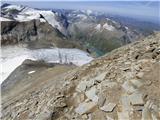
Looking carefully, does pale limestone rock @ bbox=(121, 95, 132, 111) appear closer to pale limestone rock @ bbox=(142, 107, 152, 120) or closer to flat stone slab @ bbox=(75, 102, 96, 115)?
pale limestone rock @ bbox=(142, 107, 152, 120)

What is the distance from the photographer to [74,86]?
43.3 feet

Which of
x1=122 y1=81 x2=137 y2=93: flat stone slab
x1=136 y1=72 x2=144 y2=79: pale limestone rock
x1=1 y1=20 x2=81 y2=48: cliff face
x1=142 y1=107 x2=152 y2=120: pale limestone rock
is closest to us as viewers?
x1=142 y1=107 x2=152 y2=120: pale limestone rock

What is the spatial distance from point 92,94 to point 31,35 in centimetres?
3846

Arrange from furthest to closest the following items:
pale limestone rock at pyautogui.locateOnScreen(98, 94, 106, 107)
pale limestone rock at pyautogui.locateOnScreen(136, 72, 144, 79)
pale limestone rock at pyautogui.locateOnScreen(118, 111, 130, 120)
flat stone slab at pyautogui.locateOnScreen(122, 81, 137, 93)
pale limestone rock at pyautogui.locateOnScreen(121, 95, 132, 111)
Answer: pale limestone rock at pyautogui.locateOnScreen(136, 72, 144, 79)
flat stone slab at pyautogui.locateOnScreen(122, 81, 137, 93)
pale limestone rock at pyautogui.locateOnScreen(98, 94, 106, 107)
pale limestone rock at pyautogui.locateOnScreen(121, 95, 132, 111)
pale limestone rock at pyautogui.locateOnScreen(118, 111, 130, 120)

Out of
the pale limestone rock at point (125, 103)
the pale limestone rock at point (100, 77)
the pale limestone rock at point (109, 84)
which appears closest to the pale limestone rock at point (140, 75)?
the pale limestone rock at point (109, 84)

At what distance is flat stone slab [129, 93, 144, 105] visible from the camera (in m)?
11.0

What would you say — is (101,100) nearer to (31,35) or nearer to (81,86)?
(81,86)

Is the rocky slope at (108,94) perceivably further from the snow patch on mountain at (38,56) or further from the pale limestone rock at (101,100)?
the snow patch on mountain at (38,56)

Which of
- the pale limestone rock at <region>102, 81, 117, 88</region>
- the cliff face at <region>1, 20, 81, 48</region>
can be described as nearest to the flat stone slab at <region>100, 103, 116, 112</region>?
the pale limestone rock at <region>102, 81, 117, 88</region>

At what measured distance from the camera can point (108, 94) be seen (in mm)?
11789

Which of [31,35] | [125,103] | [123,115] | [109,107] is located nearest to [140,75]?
[125,103]

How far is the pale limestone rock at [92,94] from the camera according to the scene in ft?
38.9

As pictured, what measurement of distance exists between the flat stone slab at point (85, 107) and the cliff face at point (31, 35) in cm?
3191

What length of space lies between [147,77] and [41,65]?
19863 mm
